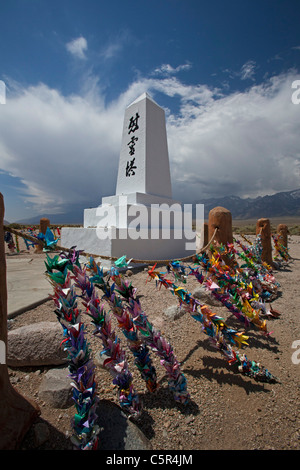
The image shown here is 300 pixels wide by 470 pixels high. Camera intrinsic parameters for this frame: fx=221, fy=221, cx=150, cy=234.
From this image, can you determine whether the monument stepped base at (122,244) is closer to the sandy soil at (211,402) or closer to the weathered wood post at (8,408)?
the sandy soil at (211,402)

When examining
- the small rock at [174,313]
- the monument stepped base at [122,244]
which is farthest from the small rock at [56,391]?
the monument stepped base at [122,244]

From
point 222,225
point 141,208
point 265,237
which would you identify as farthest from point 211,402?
point 141,208

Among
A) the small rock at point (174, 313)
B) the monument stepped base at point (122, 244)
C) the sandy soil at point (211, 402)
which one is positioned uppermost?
the monument stepped base at point (122, 244)

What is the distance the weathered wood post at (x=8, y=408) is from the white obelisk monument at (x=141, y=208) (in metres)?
4.46

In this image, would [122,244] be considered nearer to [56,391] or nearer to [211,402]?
[56,391]

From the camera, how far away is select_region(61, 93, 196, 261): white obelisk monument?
253 inches

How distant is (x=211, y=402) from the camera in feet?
5.99

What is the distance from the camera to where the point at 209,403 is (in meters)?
1.82

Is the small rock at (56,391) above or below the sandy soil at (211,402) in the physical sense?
above

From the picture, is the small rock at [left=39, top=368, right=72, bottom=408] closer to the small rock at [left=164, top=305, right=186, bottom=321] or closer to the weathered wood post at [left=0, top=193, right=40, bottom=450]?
the weathered wood post at [left=0, top=193, right=40, bottom=450]

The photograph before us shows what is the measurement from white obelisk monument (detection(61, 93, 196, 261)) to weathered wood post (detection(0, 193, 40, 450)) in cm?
446

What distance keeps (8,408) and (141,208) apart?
5871 millimetres

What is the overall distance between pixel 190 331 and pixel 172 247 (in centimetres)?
486

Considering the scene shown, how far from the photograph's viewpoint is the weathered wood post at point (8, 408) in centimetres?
129
